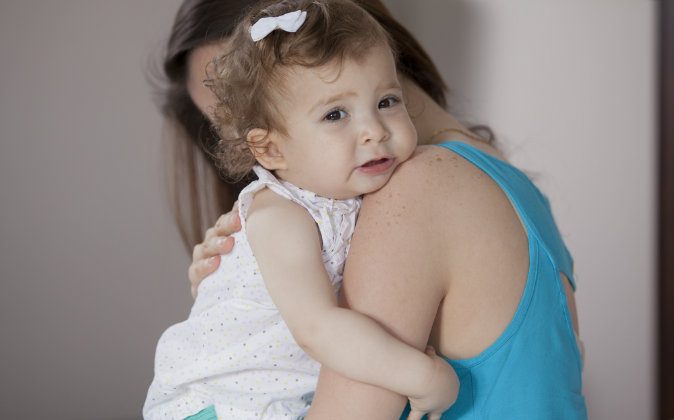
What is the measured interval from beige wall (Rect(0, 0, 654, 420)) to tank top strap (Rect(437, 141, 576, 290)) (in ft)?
5.21

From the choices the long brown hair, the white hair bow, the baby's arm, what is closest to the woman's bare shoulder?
the baby's arm

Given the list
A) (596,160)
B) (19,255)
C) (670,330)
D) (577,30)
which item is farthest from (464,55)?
A: (19,255)

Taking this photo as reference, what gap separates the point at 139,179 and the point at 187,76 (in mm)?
1111

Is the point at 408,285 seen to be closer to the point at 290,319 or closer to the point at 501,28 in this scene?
the point at 290,319

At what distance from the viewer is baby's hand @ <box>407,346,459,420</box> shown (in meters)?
0.91

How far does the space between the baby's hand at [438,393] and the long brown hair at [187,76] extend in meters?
0.54

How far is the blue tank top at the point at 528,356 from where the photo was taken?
1005 mm

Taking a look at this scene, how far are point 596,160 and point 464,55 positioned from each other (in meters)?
0.61

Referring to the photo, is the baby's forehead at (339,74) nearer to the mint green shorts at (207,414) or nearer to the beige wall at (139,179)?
the mint green shorts at (207,414)

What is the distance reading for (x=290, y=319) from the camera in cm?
96

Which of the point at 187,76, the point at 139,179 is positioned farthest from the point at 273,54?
the point at 139,179

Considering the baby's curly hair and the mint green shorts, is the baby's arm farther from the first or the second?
the mint green shorts

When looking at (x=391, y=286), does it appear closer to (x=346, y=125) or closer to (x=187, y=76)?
(x=346, y=125)

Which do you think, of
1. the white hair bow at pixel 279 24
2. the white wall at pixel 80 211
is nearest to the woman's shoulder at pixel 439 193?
the white hair bow at pixel 279 24
